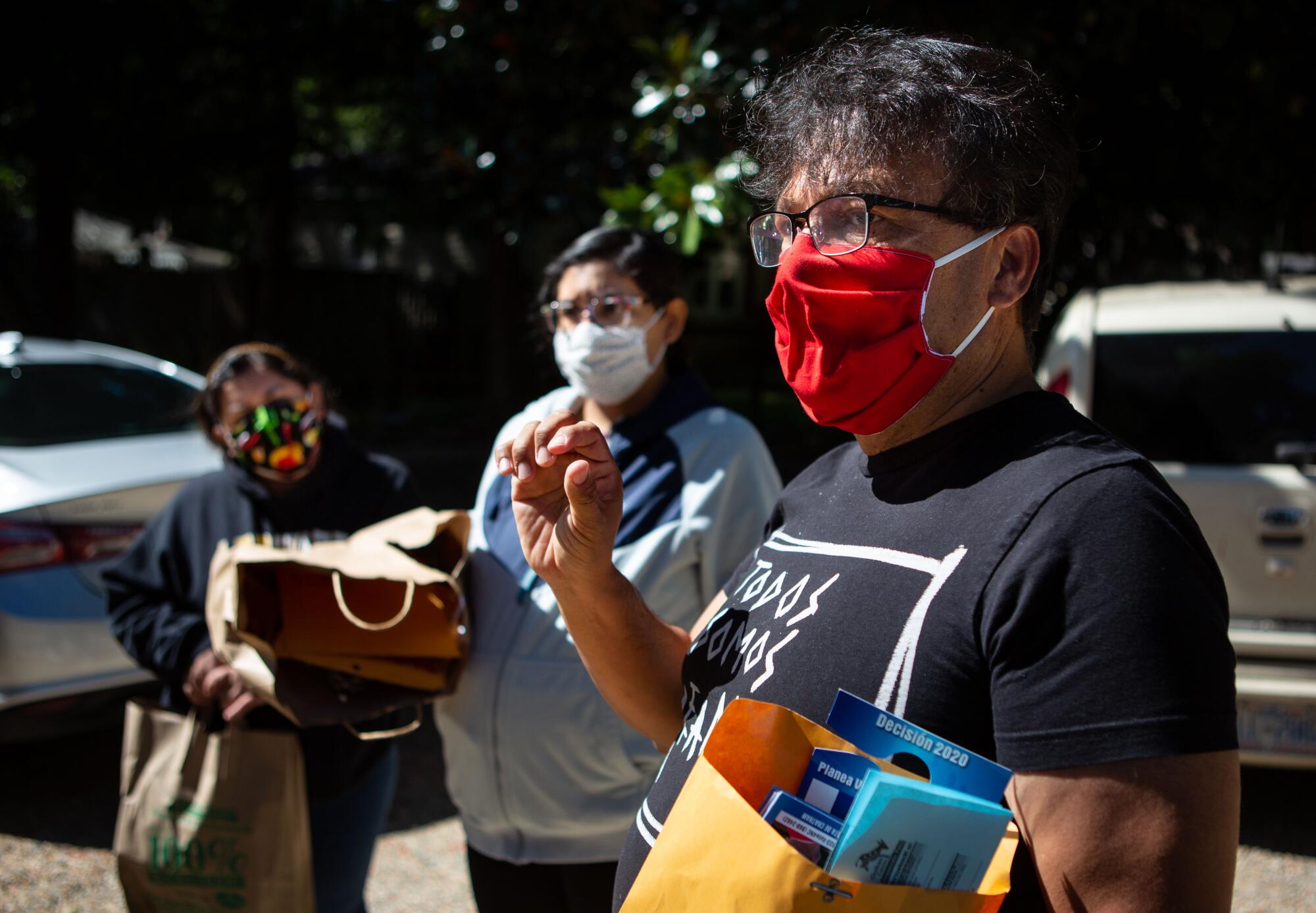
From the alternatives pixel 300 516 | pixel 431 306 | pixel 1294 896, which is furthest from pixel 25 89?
pixel 1294 896

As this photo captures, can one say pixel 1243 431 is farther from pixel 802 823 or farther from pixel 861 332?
pixel 802 823

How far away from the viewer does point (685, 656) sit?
5.19ft

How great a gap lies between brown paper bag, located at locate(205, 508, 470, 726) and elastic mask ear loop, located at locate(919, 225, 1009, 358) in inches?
50.5

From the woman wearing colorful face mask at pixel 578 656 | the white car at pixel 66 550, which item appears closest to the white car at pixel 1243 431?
the woman wearing colorful face mask at pixel 578 656

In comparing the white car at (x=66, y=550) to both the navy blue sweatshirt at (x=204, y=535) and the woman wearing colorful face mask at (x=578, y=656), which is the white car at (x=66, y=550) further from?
the woman wearing colorful face mask at (x=578, y=656)

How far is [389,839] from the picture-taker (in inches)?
162

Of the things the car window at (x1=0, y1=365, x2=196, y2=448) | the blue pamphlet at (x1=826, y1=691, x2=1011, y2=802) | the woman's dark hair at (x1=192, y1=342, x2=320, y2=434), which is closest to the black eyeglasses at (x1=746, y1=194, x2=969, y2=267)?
the blue pamphlet at (x1=826, y1=691, x2=1011, y2=802)

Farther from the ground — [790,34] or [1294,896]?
[790,34]

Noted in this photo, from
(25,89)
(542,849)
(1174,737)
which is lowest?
(542,849)

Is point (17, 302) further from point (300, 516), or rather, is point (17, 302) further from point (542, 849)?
point (542, 849)

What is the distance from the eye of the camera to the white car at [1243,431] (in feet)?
12.7

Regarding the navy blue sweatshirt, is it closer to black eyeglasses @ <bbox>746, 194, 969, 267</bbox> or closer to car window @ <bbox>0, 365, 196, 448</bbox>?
black eyeglasses @ <bbox>746, 194, 969, 267</bbox>

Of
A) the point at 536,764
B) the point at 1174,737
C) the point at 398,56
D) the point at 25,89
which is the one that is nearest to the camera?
the point at 1174,737

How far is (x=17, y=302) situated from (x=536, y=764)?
12.8 metres
